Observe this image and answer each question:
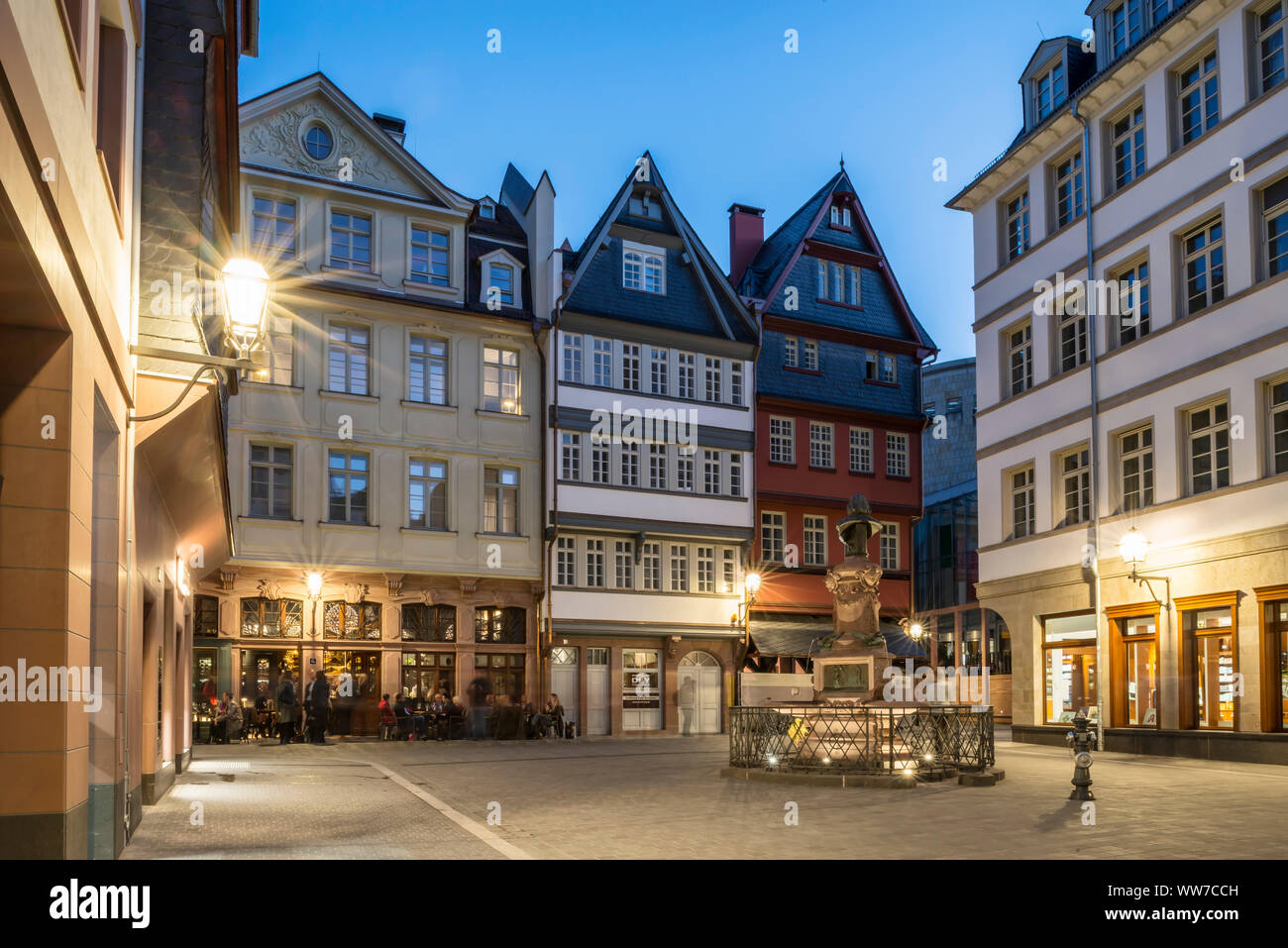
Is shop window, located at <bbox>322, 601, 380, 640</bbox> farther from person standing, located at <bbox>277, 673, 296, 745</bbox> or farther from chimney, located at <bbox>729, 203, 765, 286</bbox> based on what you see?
chimney, located at <bbox>729, 203, 765, 286</bbox>

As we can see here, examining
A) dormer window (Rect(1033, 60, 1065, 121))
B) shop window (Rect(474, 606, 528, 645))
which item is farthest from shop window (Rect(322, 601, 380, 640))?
dormer window (Rect(1033, 60, 1065, 121))

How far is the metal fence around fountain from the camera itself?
18266 millimetres

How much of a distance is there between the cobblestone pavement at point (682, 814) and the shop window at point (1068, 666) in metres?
6.21

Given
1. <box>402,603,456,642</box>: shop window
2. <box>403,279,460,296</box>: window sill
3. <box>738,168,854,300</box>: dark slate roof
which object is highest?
<box>738,168,854,300</box>: dark slate roof

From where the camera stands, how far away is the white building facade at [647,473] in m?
38.3

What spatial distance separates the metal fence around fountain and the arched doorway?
2076 centimetres

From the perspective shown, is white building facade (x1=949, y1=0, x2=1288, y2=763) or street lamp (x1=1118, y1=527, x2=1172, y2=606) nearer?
white building facade (x1=949, y1=0, x2=1288, y2=763)

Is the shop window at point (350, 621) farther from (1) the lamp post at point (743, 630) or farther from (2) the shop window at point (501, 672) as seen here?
(1) the lamp post at point (743, 630)

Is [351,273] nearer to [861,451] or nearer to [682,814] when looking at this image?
[861,451]

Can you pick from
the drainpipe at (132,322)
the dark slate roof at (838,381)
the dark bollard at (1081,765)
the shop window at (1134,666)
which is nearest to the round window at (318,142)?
the dark slate roof at (838,381)

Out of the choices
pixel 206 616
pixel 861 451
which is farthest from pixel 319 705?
pixel 861 451

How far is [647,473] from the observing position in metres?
39.9
